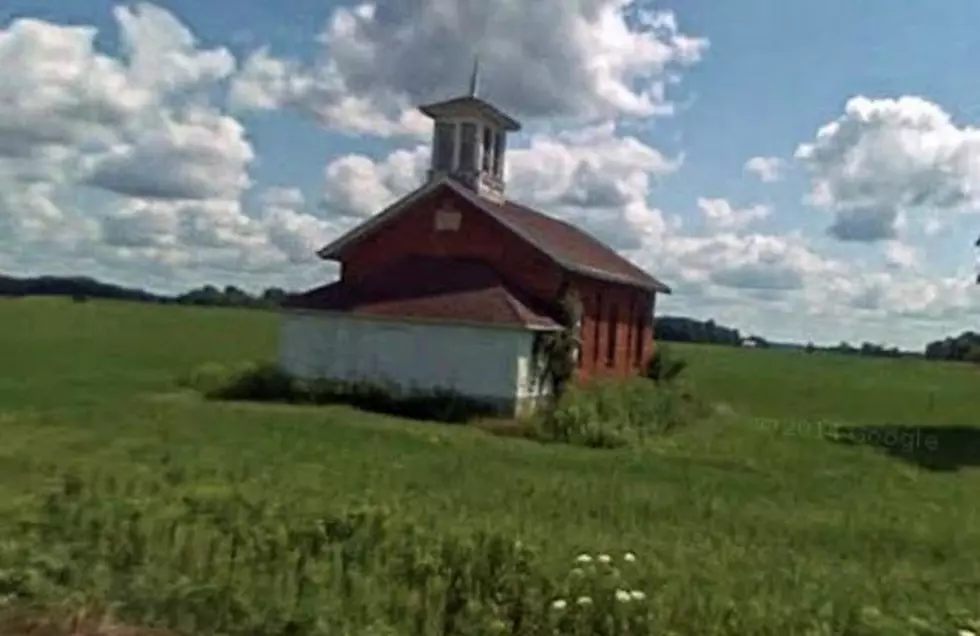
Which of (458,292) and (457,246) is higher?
(457,246)

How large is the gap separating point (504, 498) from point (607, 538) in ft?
9.74

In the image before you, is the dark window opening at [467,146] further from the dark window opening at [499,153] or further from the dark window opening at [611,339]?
the dark window opening at [611,339]

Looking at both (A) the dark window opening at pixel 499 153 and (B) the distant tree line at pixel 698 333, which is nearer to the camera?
(A) the dark window opening at pixel 499 153

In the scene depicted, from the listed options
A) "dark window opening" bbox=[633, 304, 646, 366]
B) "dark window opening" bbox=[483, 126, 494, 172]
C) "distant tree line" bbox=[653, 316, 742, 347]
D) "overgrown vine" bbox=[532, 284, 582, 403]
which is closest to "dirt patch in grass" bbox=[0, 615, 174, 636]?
"overgrown vine" bbox=[532, 284, 582, 403]

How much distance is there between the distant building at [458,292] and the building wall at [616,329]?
60mm

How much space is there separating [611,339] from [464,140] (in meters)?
7.05

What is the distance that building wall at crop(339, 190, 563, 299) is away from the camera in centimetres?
3014

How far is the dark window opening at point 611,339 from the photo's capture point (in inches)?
1350

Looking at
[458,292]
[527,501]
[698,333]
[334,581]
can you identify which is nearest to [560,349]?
[458,292]

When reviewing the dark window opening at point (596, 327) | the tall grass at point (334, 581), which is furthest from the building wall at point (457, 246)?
the tall grass at point (334, 581)

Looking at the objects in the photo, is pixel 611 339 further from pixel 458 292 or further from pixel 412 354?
pixel 412 354

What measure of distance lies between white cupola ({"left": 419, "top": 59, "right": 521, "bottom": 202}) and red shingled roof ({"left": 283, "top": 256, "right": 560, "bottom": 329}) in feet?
10.3

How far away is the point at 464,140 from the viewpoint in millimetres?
33562

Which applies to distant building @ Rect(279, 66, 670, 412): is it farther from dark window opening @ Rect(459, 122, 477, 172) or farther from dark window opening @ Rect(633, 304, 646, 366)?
dark window opening @ Rect(633, 304, 646, 366)
